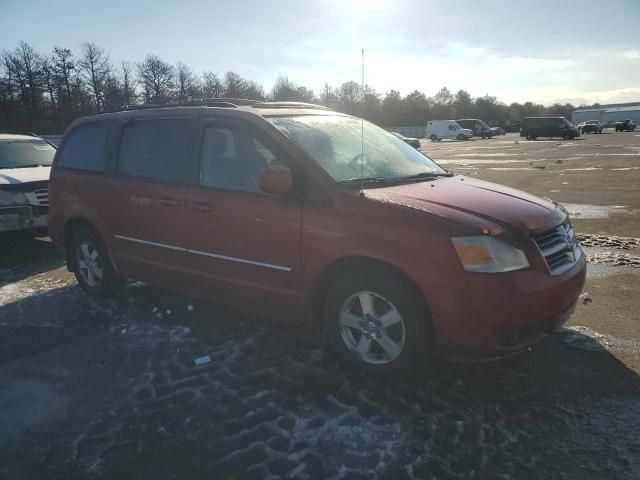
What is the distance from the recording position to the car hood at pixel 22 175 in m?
7.43

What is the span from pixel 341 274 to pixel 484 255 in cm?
98

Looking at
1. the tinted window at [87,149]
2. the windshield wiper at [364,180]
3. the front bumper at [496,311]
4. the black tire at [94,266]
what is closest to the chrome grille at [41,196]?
the tinted window at [87,149]

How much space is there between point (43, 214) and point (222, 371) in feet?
17.7

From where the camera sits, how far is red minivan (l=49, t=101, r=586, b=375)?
303cm

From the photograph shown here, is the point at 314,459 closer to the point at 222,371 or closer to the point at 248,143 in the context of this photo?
the point at 222,371

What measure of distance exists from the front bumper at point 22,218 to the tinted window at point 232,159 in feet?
15.0

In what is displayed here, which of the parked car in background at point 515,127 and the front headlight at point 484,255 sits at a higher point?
the parked car in background at point 515,127

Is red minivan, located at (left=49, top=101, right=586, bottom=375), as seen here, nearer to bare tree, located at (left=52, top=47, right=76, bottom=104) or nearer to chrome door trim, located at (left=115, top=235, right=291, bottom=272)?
chrome door trim, located at (left=115, top=235, right=291, bottom=272)

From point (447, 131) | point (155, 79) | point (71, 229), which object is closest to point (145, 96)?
point (155, 79)

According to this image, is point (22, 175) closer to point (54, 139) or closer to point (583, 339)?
point (583, 339)

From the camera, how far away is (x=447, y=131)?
61781 mm

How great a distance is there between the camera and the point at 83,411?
10.5 feet

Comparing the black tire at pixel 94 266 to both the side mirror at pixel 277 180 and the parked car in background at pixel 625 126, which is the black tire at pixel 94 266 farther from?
the parked car in background at pixel 625 126

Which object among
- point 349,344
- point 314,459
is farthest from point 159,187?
point 314,459
